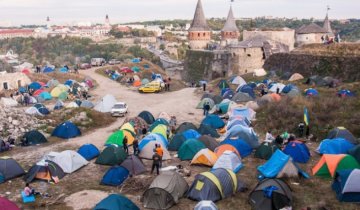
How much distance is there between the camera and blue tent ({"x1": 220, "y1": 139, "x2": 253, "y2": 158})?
56.1ft

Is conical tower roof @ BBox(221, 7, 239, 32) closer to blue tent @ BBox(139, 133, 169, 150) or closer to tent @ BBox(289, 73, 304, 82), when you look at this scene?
tent @ BBox(289, 73, 304, 82)

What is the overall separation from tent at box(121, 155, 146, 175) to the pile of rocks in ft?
27.0

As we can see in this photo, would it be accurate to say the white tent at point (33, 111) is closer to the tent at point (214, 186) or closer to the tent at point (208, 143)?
the tent at point (208, 143)

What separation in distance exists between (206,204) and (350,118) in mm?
12575

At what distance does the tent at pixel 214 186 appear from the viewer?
1244cm

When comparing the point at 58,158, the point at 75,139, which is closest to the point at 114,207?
the point at 58,158

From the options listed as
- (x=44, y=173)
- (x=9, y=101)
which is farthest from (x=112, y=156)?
(x=9, y=101)

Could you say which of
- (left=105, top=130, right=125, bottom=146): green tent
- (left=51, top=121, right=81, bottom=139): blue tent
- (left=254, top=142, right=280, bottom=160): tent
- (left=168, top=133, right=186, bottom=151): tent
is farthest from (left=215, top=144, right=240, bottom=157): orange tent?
(left=51, top=121, right=81, bottom=139): blue tent

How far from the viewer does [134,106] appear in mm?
30109

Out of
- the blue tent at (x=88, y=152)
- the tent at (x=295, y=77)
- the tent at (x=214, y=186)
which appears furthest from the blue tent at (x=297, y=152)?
the tent at (x=295, y=77)

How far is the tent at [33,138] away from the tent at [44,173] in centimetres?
504

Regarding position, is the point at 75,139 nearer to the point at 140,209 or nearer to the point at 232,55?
the point at 140,209

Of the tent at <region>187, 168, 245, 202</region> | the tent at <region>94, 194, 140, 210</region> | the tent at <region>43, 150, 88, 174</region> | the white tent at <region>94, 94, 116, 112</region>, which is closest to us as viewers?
the tent at <region>94, 194, 140, 210</region>

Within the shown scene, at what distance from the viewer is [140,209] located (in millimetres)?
12133
